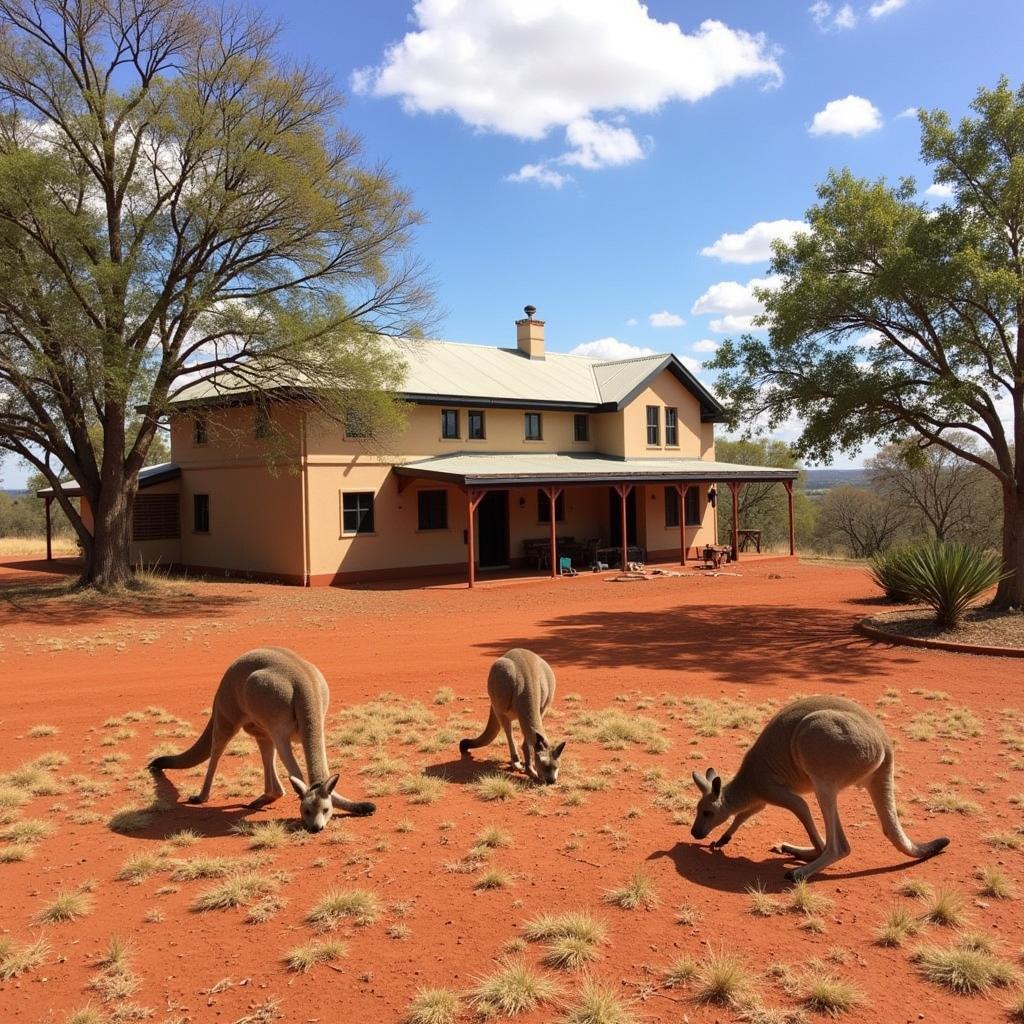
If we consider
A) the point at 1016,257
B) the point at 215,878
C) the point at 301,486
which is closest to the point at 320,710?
the point at 215,878

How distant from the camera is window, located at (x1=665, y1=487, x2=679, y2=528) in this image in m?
32.5

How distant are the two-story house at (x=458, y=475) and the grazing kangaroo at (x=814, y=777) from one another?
56.8ft

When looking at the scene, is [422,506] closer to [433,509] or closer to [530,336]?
[433,509]

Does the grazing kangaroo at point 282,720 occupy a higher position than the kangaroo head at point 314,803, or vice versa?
the grazing kangaroo at point 282,720

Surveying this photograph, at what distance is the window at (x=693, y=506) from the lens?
33.2 metres

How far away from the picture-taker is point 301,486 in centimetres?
2348

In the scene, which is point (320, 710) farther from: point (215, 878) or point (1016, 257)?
point (1016, 257)

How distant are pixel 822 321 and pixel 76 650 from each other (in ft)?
47.8

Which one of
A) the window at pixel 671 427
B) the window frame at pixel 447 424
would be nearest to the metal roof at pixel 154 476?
the window frame at pixel 447 424

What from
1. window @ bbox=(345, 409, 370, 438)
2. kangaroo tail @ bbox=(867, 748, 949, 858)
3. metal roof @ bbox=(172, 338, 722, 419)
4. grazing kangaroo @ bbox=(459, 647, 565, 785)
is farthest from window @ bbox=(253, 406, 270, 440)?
kangaroo tail @ bbox=(867, 748, 949, 858)

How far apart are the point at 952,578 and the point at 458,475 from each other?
12.3 metres

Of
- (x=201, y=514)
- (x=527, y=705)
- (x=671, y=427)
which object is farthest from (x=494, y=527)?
(x=527, y=705)

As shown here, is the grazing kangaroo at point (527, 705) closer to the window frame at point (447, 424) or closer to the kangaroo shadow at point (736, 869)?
the kangaroo shadow at point (736, 869)

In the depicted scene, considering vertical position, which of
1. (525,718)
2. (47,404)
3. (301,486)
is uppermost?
(47,404)
